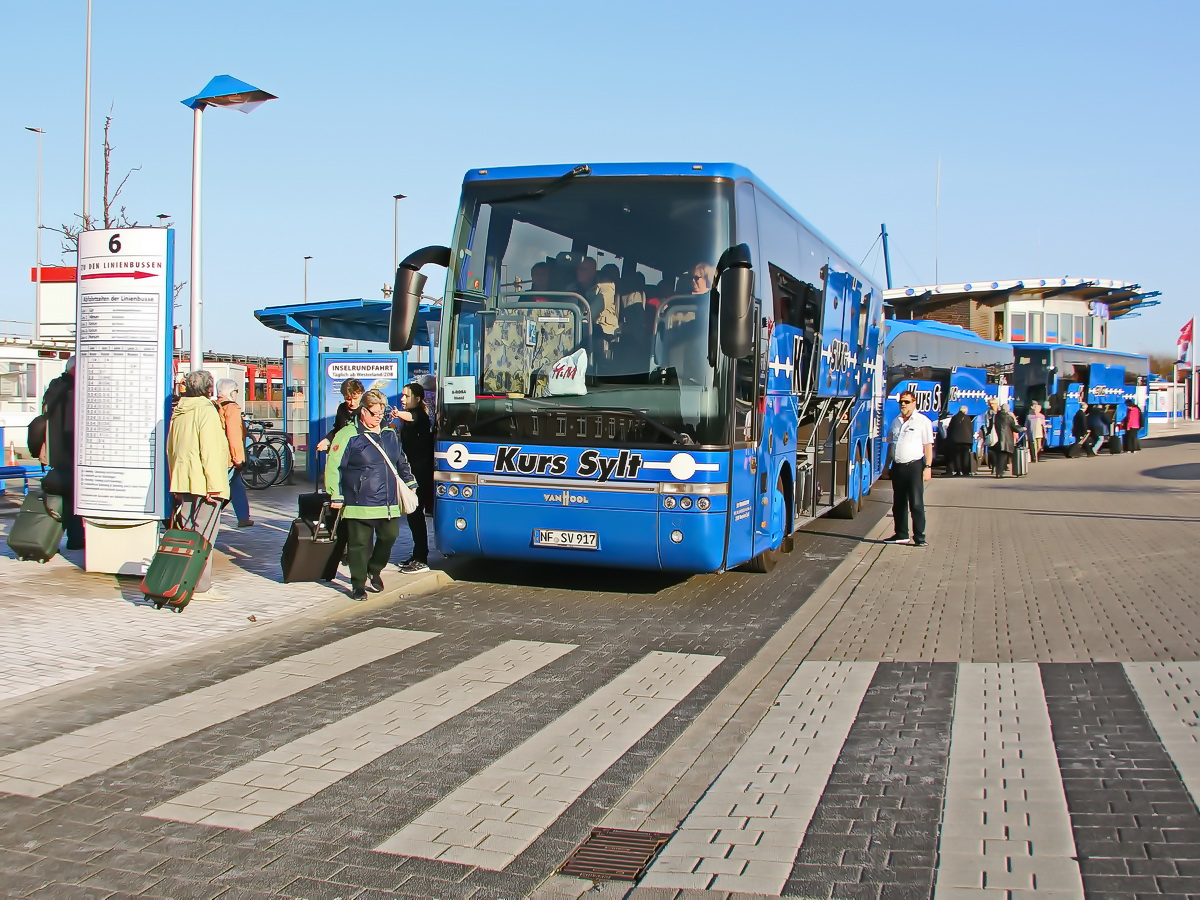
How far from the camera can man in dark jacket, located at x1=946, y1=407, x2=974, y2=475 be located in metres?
27.5

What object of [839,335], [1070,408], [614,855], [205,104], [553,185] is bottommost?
[614,855]

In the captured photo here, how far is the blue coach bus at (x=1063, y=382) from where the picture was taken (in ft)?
115

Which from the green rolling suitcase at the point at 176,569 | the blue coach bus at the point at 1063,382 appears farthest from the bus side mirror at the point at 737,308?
the blue coach bus at the point at 1063,382

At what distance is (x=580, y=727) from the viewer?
5938 millimetres

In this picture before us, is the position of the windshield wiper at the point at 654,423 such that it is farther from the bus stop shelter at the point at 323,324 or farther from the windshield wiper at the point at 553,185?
the bus stop shelter at the point at 323,324

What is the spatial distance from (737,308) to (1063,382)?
29.6m

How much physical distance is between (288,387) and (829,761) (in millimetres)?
17279

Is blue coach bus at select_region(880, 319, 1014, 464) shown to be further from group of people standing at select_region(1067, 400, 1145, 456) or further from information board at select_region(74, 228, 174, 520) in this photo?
information board at select_region(74, 228, 174, 520)

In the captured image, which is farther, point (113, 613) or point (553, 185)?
point (553, 185)

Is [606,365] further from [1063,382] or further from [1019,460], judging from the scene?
[1063,382]

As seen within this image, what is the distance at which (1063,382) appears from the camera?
3534 cm

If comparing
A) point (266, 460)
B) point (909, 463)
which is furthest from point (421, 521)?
point (266, 460)

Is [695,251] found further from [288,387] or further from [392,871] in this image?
[288,387]

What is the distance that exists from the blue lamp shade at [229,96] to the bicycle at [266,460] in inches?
361
